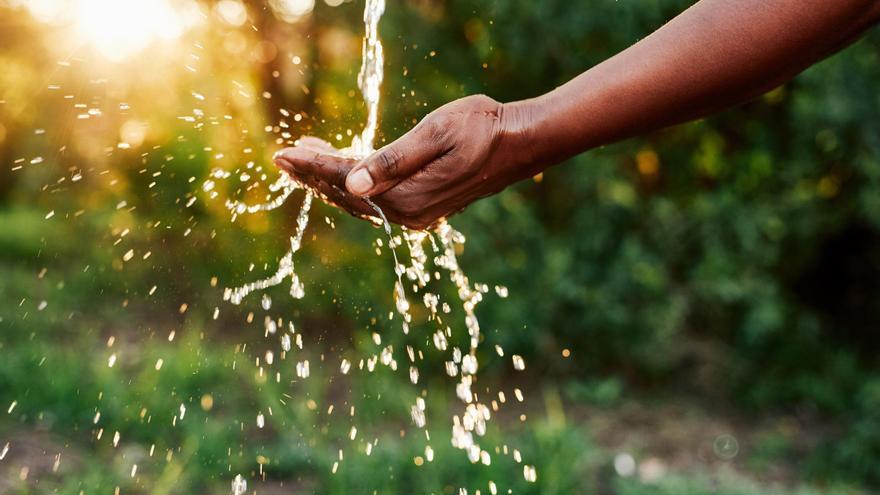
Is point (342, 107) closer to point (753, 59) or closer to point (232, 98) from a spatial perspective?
point (232, 98)

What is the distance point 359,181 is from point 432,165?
16cm

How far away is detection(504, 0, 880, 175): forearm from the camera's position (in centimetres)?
154

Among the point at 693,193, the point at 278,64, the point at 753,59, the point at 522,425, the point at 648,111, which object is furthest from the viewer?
the point at 278,64

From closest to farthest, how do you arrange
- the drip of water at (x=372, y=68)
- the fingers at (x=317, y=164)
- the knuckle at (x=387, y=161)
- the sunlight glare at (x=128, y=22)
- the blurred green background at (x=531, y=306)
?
the knuckle at (x=387, y=161), the fingers at (x=317, y=164), the blurred green background at (x=531, y=306), the drip of water at (x=372, y=68), the sunlight glare at (x=128, y=22)

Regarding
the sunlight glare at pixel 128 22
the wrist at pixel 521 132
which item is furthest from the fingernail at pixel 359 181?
the sunlight glare at pixel 128 22

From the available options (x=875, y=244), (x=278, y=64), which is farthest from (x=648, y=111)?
(x=278, y=64)

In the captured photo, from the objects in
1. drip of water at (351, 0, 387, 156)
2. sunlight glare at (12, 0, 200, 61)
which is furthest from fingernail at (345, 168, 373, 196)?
sunlight glare at (12, 0, 200, 61)

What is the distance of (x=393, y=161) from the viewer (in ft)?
5.81

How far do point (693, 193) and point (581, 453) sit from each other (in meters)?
1.66

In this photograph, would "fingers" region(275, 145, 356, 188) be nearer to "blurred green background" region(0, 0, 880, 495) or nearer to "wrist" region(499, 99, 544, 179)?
"wrist" region(499, 99, 544, 179)

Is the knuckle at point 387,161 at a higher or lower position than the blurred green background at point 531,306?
lower

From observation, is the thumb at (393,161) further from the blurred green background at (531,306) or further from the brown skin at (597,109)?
the blurred green background at (531,306)

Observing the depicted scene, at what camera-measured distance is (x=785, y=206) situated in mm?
4191

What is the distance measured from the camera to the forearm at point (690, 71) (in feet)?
5.04
